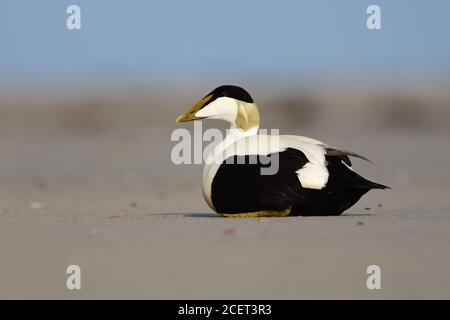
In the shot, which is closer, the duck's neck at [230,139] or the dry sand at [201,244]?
the dry sand at [201,244]

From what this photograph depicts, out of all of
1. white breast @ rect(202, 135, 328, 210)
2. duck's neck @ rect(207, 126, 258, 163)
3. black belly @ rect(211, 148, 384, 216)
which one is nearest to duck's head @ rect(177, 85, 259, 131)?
duck's neck @ rect(207, 126, 258, 163)

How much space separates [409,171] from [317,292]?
11054 millimetres

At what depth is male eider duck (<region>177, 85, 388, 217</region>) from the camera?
32.2 ft

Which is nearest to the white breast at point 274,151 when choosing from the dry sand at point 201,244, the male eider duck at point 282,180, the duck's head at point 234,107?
the male eider duck at point 282,180

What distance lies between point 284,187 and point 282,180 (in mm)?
60

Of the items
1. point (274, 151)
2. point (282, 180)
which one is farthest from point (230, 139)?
point (282, 180)

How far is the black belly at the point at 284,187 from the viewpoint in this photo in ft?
32.2

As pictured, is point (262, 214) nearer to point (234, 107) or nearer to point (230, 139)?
point (230, 139)

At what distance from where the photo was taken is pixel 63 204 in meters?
13.0

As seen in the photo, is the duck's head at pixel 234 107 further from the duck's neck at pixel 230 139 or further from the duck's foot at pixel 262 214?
the duck's foot at pixel 262 214

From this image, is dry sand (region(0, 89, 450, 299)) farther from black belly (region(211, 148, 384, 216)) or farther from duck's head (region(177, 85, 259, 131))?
duck's head (region(177, 85, 259, 131))

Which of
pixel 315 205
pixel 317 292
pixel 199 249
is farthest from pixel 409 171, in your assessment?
pixel 317 292
